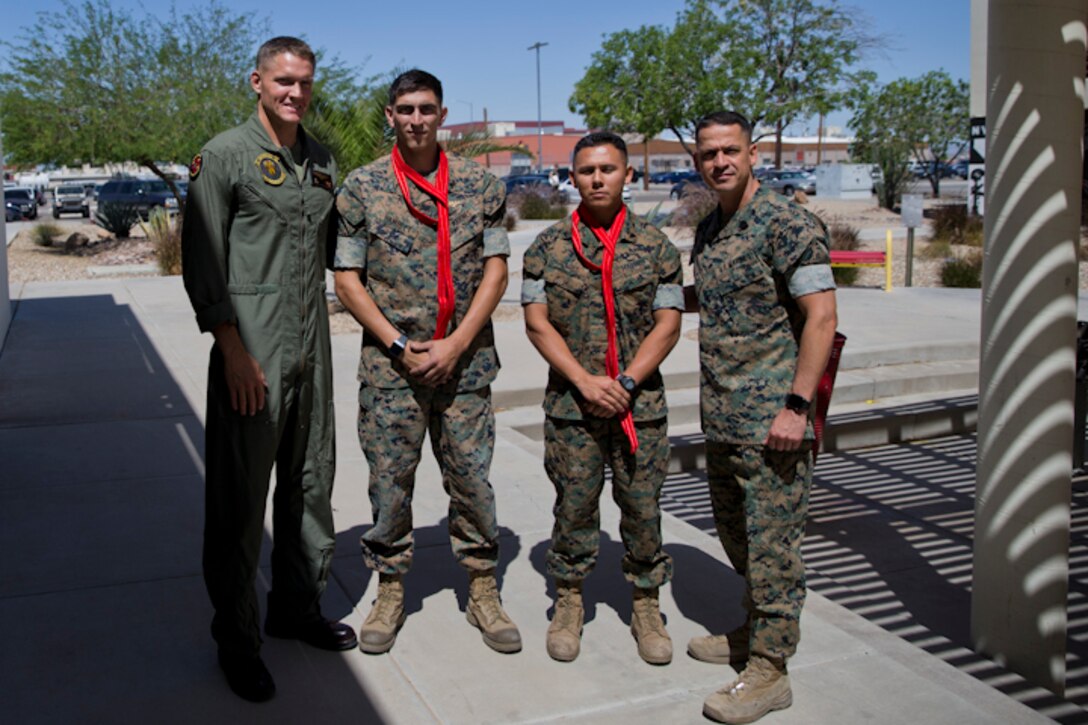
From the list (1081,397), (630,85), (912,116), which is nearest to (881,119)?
(912,116)

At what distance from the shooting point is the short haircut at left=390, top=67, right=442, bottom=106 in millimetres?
3809

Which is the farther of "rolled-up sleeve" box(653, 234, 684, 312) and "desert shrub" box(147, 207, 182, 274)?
"desert shrub" box(147, 207, 182, 274)

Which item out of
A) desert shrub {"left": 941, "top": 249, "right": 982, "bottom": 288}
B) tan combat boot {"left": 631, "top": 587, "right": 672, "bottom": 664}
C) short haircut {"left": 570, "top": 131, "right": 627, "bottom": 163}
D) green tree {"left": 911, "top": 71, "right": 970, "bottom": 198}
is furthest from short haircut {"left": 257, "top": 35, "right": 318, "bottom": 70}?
green tree {"left": 911, "top": 71, "right": 970, "bottom": 198}

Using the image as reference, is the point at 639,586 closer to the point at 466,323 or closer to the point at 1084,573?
the point at 466,323

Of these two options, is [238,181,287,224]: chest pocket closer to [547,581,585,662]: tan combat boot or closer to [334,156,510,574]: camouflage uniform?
[334,156,510,574]: camouflage uniform

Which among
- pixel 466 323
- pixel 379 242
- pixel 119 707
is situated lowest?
pixel 119 707

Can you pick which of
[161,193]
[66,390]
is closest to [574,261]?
[66,390]

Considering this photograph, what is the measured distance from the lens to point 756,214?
141 inches

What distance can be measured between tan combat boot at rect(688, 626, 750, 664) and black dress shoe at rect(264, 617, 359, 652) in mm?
1238

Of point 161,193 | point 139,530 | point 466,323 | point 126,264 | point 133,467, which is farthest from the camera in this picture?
point 161,193

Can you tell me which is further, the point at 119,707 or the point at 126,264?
the point at 126,264

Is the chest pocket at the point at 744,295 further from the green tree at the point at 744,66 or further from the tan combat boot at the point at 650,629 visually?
the green tree at the point at 744,66

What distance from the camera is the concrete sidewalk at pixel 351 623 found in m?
3.60

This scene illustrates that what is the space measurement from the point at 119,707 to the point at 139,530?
1920 millimetres
